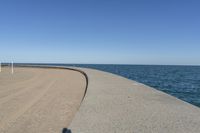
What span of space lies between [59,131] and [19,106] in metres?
3.93

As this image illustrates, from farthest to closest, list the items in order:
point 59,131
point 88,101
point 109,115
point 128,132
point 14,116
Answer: point 88,101 < point 14,116 < point 109,115 < point 59,131 < point 128,132

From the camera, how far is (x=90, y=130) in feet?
17.6

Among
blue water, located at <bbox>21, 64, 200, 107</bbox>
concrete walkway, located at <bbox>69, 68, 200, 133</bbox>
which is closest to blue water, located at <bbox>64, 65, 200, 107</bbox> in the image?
blue water, located at <bbox>21, 64, 200, 107</bbox>

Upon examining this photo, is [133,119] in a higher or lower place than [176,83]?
higher

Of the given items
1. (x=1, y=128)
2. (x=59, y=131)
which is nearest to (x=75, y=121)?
(x=59, y=131)

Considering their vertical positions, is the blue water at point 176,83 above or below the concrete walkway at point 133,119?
below

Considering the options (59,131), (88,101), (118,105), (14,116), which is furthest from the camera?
(88,101)

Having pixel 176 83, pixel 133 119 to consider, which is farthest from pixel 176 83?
pixel 133 119

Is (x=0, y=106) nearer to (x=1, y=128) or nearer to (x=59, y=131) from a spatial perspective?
(x=1, y=128)

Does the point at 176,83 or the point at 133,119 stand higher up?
the point at 133,119

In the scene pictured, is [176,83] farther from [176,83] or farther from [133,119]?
[133,119]

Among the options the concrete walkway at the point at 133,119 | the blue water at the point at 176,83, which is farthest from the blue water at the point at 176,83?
the concrete walkway at the point at 133,119

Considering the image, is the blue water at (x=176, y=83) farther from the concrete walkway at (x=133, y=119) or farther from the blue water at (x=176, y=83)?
the concrete walkway at (x=133, y=119)

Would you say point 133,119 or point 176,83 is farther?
point 176,83
